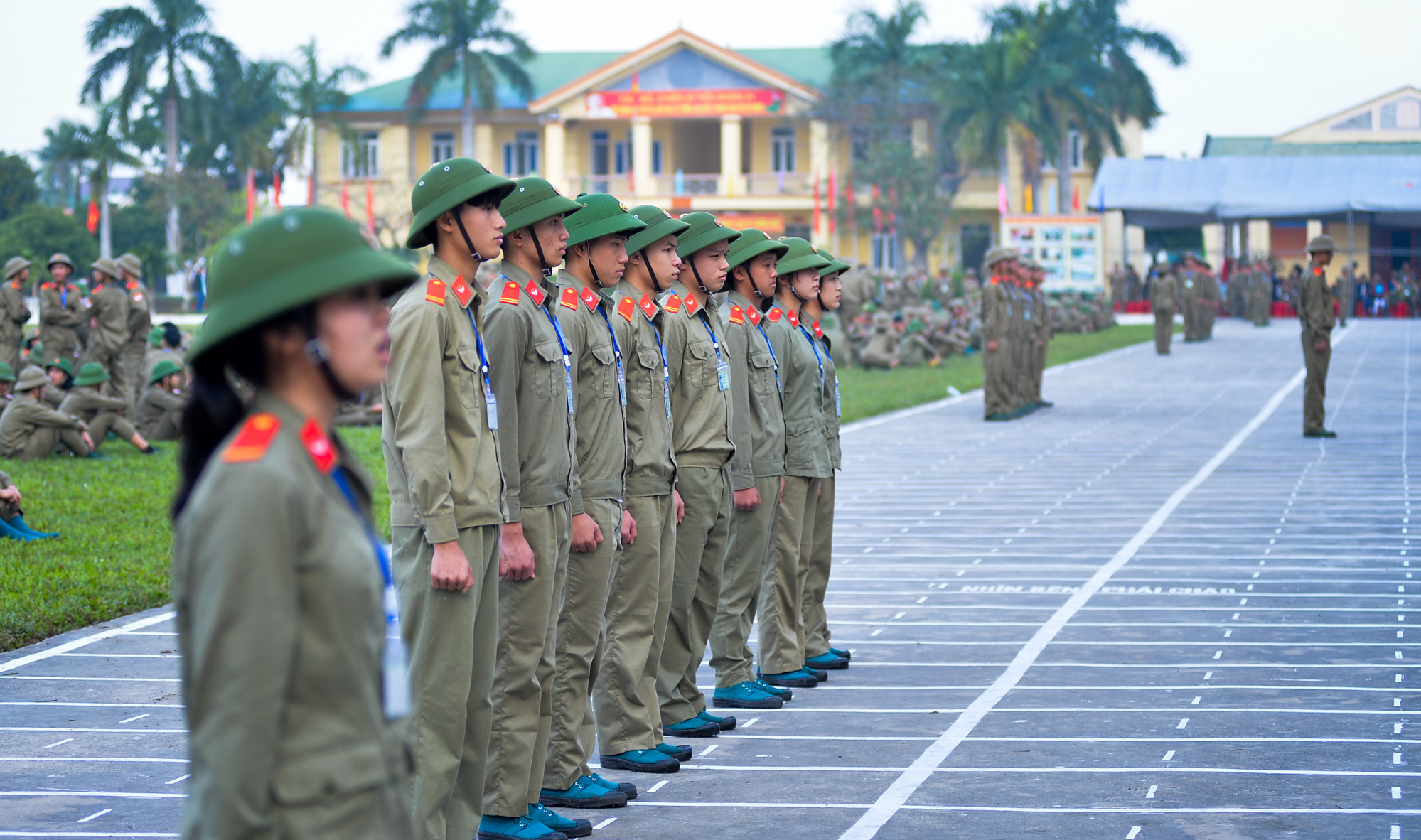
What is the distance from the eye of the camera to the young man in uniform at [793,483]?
7188mm

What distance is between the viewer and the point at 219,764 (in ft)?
7.32

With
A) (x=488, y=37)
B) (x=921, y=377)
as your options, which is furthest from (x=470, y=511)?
(x=488, y=37)

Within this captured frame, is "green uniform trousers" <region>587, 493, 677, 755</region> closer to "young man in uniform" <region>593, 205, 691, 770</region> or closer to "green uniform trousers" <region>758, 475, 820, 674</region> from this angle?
"young man in uniform" <region>593, 205, 691, 770</region>

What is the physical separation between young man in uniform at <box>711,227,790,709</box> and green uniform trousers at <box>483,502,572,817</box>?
5.88ft

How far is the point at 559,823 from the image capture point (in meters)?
4.92

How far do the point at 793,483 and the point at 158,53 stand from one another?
5530 cm

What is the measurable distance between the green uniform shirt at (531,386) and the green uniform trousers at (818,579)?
105 inches

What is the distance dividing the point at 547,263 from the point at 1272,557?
6845 mm

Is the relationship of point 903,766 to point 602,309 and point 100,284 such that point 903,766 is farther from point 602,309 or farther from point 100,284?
point 100,284

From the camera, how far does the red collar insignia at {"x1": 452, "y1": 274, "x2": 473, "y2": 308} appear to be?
14.6 ft

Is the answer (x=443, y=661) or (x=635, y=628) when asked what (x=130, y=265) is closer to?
(x=635, y=628)

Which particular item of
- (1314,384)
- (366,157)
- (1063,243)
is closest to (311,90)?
(366,157)

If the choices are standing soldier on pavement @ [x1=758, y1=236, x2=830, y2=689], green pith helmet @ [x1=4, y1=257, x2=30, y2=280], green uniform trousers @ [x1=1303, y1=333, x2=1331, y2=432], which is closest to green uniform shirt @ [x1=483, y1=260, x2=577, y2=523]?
standing soldier on pavement @ [x1=758, y1=236, x2=830, y2=689]

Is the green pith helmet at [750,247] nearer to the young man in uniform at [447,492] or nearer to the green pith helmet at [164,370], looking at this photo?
the young man in uniform at [447,492]
